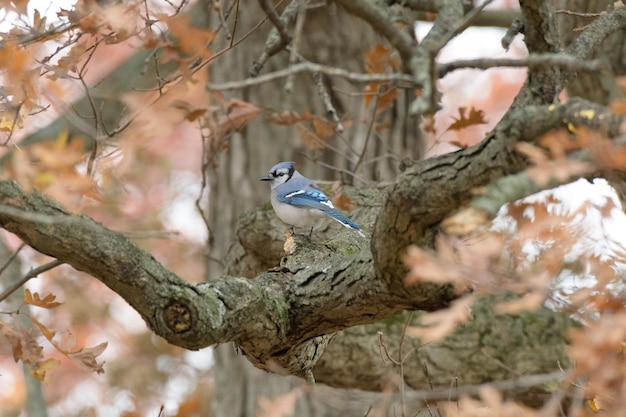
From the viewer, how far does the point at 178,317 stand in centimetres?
252

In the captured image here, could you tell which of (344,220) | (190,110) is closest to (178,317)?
(344,220)

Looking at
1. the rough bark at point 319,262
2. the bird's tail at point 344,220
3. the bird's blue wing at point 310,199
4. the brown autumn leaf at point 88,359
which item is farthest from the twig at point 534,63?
the bird's blue wing at point 310,199

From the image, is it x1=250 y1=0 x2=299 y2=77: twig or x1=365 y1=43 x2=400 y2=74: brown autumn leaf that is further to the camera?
x1=365 y1=43 x2=400 y2=74: brown autumn leaf

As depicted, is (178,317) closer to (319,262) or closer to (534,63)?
(319,262)

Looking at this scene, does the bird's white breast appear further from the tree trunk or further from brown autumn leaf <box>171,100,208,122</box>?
the tree trunk

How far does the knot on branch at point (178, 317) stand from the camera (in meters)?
2.52

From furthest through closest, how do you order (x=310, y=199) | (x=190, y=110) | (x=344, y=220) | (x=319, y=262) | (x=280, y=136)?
(x=280, y=136) → (x=310, y=199) → (x=190, y=110) → (x=344, y=220) → (x=319, y=262)

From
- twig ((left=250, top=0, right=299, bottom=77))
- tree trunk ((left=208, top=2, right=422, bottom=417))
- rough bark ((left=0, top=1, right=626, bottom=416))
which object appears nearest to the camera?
rough bark ((left=0, top=1, right=626, bottom=416))

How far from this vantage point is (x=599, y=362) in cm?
198

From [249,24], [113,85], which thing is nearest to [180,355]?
[113,85]

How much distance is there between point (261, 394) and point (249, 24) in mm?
2323

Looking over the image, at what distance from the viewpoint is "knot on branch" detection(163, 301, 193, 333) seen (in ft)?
8.27

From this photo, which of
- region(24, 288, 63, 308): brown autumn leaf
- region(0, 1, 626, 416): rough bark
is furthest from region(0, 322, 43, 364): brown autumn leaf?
region(0, 1, 626, 416): rough bark

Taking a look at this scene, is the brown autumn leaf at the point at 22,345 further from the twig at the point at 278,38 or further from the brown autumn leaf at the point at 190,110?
the twig at the point at 278,38
